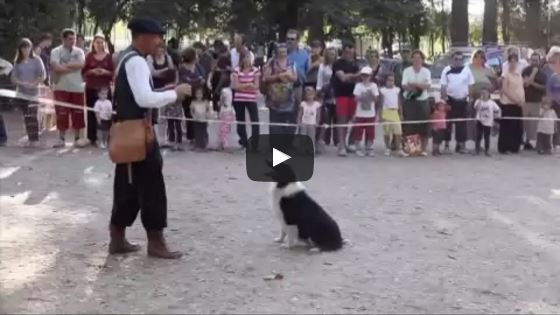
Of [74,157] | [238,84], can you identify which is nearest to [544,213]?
[238,84]

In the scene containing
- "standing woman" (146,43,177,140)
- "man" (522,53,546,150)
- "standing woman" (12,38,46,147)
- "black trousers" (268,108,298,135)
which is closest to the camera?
"standing woman" (146,43,177,140)

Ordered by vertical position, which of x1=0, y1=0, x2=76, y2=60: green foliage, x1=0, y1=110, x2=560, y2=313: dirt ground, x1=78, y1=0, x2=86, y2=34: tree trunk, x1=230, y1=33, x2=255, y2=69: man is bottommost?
x1=0, y1=110, x2=560, y2=313: dirt ground

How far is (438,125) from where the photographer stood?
15070 millimetres

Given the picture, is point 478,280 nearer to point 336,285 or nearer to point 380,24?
point 336,285

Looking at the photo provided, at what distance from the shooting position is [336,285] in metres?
6.79

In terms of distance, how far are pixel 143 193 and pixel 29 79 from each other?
27.8 ft

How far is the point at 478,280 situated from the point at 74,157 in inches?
328

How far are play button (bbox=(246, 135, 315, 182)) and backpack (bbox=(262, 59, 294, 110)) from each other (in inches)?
22.5

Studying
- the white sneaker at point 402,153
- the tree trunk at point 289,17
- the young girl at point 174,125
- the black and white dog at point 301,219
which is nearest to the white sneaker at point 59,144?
the young girl at point 174,125

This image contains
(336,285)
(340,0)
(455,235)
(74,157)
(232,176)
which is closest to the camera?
Result: (336,285)

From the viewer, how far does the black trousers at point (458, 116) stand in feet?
49.9

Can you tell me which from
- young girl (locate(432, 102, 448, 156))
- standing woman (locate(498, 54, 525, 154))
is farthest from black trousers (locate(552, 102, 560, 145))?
young girl (locate(432, 102, 448, 156))

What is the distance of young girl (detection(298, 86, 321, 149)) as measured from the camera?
14.7 m

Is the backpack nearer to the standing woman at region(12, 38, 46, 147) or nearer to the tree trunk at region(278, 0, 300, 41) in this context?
the standing woman at region(12, 38, 46, 147)
